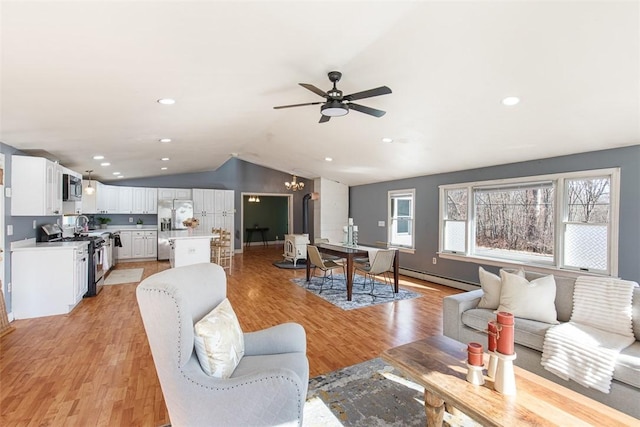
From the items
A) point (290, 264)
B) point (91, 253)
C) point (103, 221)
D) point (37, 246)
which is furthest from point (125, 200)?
point (290, 264)

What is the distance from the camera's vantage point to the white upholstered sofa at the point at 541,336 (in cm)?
187

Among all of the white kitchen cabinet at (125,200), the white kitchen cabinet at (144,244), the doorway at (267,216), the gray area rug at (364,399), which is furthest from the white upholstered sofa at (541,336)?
the doorway at (267,216)

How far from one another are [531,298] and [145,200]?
344 inches

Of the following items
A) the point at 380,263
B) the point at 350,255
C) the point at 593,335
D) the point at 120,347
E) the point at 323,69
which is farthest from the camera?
the point at 380,263

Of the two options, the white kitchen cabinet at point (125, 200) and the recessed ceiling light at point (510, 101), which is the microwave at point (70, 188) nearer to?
the white kitchen cabinet at point (125, 200)

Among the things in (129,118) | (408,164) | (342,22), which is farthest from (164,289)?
(408,164)

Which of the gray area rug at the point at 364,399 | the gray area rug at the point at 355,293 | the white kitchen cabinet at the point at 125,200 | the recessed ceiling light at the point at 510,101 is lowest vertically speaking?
the gray area rug at the point at 355,293

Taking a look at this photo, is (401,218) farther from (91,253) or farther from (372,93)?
(91,253)

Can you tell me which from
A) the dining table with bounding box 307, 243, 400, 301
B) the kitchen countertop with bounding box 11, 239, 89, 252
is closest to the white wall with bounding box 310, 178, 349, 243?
the dining table with bounding box 307, 243, 400, 301

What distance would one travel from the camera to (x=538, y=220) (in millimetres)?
4566

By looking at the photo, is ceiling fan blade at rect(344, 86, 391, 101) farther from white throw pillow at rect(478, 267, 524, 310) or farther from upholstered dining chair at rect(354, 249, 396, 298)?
upholstered dining chair at rect(354, 249, 396, 298)

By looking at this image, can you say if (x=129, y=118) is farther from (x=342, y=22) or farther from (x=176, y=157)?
(x=176, y=157)

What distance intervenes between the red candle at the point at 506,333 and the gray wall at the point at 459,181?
328 cm

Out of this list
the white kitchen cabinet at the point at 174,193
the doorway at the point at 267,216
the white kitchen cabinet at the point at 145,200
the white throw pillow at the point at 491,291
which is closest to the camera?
the white throw pillow at the point at 491,291
